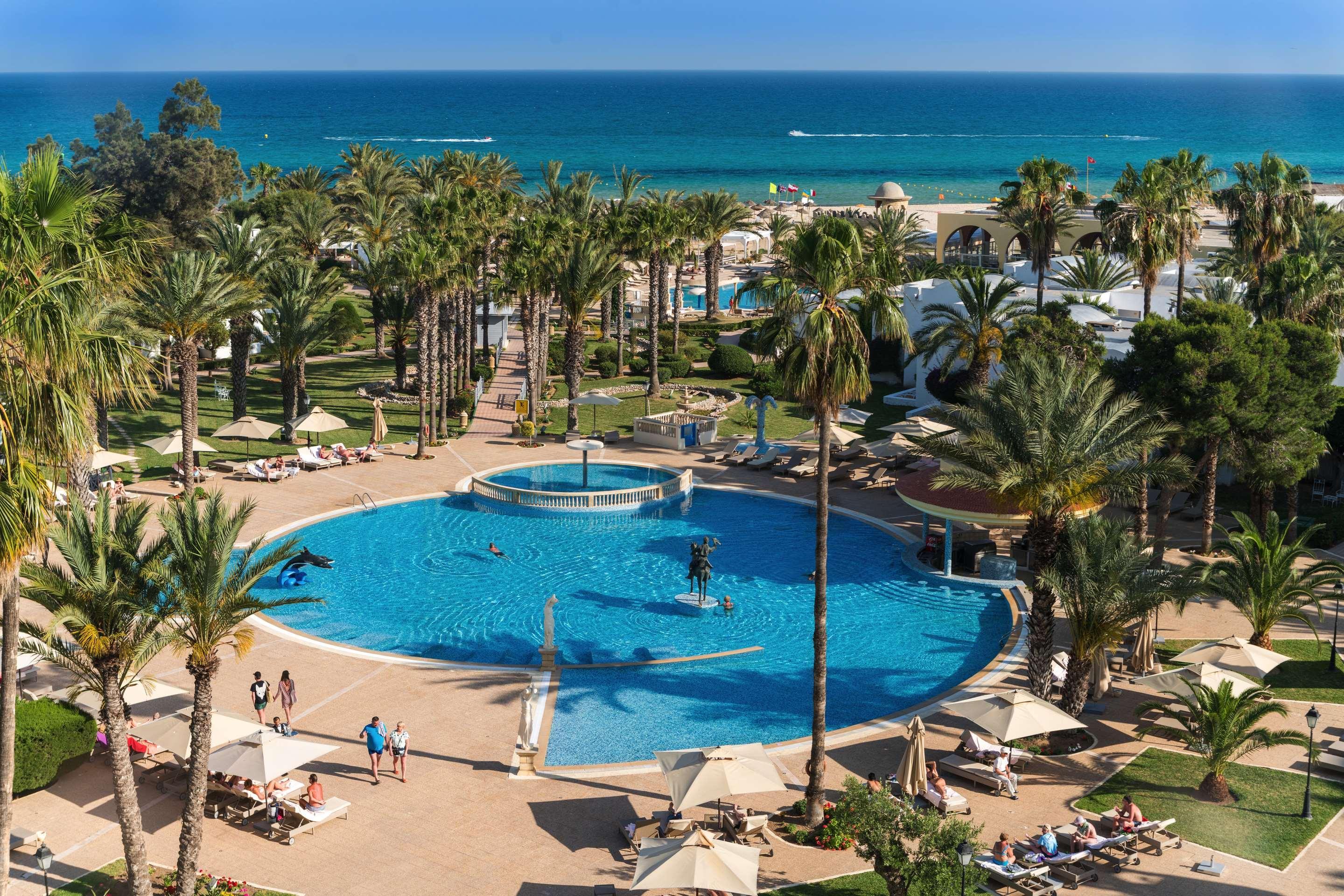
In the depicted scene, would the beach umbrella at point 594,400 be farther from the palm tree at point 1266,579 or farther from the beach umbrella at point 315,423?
the palm tree at point 1266,579

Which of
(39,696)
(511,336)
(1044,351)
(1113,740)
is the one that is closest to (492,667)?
(39,696)

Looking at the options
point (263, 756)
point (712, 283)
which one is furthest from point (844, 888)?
point (712, 283)

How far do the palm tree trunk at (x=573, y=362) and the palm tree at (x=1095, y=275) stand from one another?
21396mm

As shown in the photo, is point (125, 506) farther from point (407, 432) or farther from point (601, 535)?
point (407, 432)

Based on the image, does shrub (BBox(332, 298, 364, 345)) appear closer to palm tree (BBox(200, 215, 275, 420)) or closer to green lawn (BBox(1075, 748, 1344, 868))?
palm tree (BBox(200, 215, 275, 420))

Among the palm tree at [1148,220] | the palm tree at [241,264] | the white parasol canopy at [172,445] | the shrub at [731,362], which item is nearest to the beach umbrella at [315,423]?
the palm tree at [241,264]

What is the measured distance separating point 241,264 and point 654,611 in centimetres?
2181

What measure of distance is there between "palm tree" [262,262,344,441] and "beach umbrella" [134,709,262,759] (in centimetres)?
2530

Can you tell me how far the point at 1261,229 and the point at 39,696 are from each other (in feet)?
128

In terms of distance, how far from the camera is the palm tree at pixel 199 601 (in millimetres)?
17688

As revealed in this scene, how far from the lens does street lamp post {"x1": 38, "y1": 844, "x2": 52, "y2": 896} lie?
1736 centimetres

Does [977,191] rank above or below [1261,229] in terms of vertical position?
above

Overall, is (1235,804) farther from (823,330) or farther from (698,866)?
(823,330)

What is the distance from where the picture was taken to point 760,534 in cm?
3850
